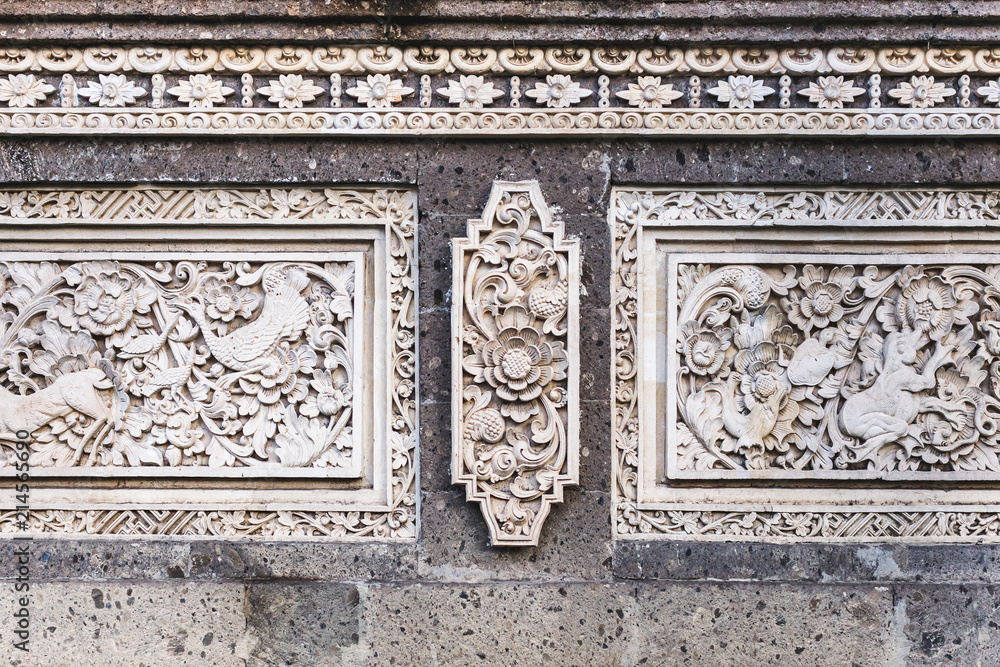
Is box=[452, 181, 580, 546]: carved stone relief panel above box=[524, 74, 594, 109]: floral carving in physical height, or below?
below

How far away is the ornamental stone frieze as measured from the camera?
10.2 feet

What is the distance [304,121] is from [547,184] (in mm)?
980

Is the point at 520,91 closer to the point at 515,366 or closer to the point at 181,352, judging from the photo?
the point at 515,366

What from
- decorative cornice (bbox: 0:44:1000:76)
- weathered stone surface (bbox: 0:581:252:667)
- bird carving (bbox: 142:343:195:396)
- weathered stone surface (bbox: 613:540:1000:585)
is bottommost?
weathered stone surface (bbox: 0:581:252:667)

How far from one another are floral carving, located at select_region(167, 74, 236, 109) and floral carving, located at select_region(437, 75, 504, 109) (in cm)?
86

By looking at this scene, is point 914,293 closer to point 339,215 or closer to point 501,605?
point 501,605

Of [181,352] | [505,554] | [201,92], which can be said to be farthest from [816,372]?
[201,92]

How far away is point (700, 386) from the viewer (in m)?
3.18

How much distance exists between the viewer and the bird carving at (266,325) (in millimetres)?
3184

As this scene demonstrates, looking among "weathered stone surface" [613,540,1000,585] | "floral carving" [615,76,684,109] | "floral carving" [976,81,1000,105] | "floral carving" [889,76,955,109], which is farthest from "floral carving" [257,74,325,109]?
"floral carving" [976,81,1000,105]

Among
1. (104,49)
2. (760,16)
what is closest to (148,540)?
(104,49)

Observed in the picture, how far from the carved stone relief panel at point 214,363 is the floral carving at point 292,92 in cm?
36

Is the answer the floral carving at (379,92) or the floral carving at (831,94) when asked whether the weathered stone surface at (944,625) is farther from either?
the floral carving at (379,92)

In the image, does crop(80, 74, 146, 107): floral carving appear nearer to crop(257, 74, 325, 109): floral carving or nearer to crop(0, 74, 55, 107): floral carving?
crop(0, 74, 55, 107): floral carving
